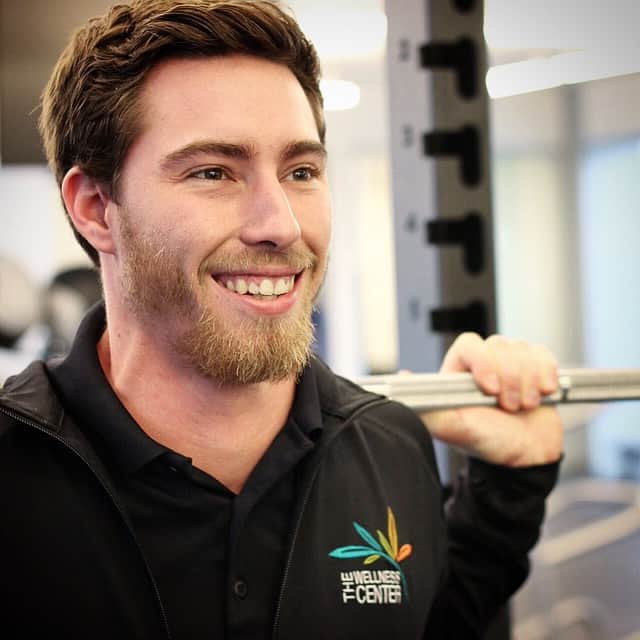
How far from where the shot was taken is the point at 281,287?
1040 millimetres

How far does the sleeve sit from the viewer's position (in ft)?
4.09

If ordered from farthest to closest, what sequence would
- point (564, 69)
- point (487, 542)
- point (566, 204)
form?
point (566, 204) → point (564, 69) → point (487, 542)

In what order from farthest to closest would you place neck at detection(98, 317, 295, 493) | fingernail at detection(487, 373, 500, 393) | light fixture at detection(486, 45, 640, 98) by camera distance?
light fixture at detection(486, 45, 640, 98), fingernail at detection(487, 373, 500, 393), neck at detection(98, 317, 295, 493)

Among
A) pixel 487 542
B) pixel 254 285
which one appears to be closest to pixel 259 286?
pixel 254 285

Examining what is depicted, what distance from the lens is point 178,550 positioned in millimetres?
972

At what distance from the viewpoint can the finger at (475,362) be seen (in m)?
1.16

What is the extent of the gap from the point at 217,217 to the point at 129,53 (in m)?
0.22

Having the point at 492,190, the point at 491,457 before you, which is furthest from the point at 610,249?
the point at 491,457

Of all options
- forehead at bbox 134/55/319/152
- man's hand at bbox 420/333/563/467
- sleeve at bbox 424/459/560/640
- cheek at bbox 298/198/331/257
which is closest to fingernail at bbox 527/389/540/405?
man's hand at bbox 420/333/563/467

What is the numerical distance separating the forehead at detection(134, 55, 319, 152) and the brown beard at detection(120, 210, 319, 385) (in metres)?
0.13

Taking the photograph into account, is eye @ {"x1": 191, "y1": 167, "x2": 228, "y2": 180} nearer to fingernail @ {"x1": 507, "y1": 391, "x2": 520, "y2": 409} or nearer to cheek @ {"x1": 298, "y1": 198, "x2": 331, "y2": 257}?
cheek @ {"x1": 298, "y1": 198, "x2": 331, "y2": 257}

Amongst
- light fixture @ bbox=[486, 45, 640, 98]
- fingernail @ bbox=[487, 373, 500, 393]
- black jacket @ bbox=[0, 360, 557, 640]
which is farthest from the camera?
light fixture @ bbox=[486, 45, 640, 98]

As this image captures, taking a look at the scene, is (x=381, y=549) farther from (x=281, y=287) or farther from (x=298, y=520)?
(x=281, y=287)

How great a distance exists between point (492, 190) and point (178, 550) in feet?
2.88
